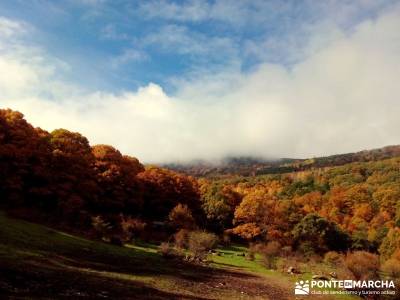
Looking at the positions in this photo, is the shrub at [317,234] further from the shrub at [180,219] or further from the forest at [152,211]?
the shrub at [180,219]

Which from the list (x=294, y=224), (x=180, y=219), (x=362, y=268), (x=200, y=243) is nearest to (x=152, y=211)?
(x=180, y=219)

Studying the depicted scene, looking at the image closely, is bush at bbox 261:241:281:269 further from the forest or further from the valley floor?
the valley floor

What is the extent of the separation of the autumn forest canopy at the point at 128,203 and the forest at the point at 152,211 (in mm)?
181

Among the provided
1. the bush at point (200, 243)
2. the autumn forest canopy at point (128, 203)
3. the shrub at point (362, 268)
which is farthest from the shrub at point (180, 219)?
the shrub at point (362, 268)

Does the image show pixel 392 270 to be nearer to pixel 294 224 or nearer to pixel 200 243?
pixel 200 243

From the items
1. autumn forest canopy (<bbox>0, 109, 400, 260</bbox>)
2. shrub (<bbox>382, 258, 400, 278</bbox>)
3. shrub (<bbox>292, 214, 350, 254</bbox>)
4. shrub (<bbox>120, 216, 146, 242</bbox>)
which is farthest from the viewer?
shrub (<bbox>292, 214, 350, 254</bbox>)

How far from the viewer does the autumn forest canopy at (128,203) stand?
57281mm

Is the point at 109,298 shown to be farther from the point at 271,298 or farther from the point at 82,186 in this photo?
the point at 82,186

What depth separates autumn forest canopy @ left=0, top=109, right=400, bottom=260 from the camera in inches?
2255

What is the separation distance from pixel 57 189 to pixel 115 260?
30362 millimetres

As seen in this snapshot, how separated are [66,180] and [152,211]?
26.5 m

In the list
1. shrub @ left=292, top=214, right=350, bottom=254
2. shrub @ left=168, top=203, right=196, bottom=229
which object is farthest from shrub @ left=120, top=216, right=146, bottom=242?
shrub @ left=292, top=214, right=350, bottom=254

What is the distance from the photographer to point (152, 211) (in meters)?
84.9

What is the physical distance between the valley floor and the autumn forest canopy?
1286 centimetres
